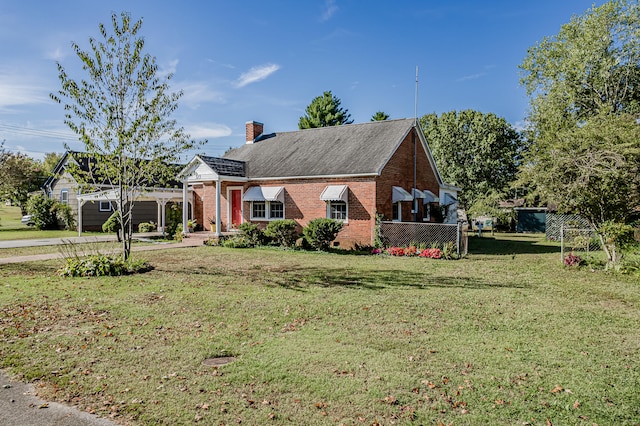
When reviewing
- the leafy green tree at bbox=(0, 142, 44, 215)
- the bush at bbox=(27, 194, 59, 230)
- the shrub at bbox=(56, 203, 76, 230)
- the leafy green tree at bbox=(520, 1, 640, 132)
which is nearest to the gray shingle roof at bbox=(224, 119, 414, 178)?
the leafy green tree at bbox=(520, 1, 640, 132)

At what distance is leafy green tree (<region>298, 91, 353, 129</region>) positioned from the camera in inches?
1919

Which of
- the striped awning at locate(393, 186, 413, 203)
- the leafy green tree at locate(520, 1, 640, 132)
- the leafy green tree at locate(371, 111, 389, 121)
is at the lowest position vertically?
the striped awning at locate(393, 186, 413, 203)

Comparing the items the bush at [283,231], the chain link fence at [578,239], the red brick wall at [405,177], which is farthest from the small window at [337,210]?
the chain link fence at [578,239]

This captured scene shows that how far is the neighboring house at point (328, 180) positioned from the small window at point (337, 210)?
48 mm

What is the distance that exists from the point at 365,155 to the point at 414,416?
15.8m

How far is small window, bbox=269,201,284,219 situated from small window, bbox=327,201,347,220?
299 cm

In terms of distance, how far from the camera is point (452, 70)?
917 inches

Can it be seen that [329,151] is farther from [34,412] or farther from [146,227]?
[34,412]

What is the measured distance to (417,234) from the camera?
1698 cm

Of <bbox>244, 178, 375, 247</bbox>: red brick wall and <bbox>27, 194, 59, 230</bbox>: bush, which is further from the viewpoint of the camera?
<bbox>27, 194, 59, 230</bbox>: bush

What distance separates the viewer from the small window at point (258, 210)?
69.5 ft

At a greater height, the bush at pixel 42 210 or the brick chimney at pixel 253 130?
the brick chimney at pixel 253 130

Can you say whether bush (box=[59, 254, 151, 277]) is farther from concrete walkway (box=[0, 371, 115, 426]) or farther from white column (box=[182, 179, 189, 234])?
white column (box=[182, 179, 189, 234])

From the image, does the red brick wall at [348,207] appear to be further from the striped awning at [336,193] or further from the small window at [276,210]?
the small window at [276,210]
